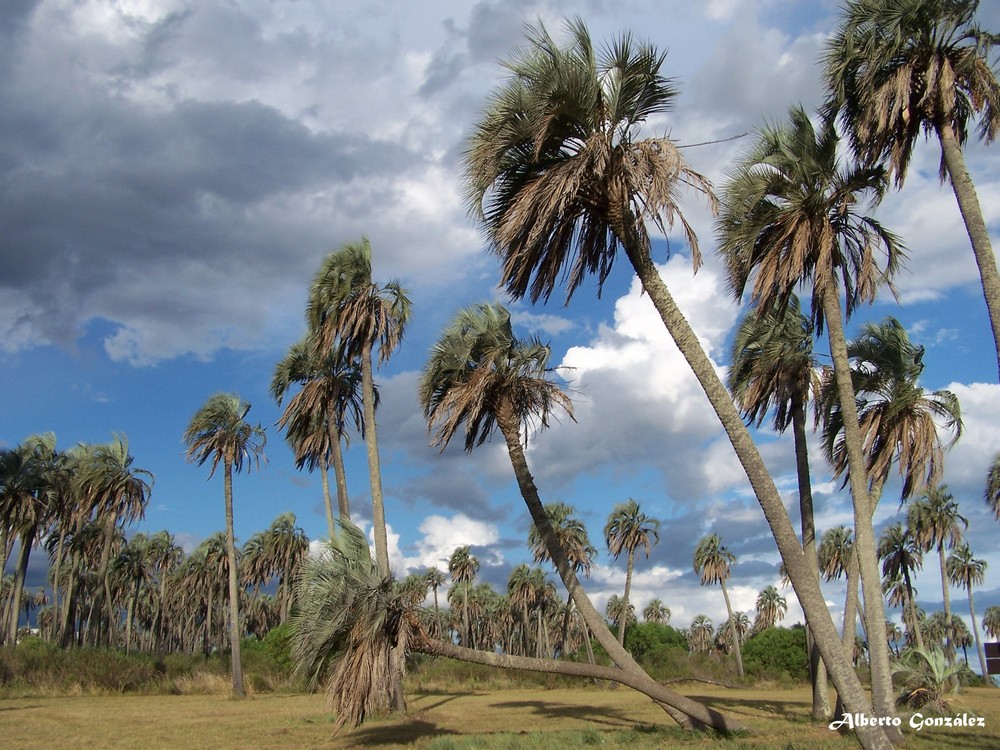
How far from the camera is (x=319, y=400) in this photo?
89.8 ft

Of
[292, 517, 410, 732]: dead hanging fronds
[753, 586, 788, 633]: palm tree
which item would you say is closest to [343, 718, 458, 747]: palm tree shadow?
[292, 517, 410, 732]: dead hanging fronds

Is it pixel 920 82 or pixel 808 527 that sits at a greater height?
pixel 920 82

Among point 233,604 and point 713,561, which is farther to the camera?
point 713,561

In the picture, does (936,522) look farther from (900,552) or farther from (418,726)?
(418,726)

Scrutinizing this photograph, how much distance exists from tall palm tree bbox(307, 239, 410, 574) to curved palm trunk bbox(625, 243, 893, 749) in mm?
14899

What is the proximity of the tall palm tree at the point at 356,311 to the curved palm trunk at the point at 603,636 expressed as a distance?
821 centimetres

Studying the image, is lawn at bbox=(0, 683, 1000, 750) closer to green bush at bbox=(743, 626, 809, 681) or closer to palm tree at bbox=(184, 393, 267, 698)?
palm tree at bbox=(184, 393, 267, 698)

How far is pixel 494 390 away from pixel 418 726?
9857 millimetres

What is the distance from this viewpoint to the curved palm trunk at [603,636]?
46.9 ft

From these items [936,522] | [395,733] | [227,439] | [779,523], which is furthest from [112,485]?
[936,522]

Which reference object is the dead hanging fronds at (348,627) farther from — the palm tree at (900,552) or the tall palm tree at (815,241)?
the palm tree at (900,552)

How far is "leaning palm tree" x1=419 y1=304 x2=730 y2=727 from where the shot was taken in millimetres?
16766

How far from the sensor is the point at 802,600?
9898mm

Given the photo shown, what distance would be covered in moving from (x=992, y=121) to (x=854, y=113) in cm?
233
